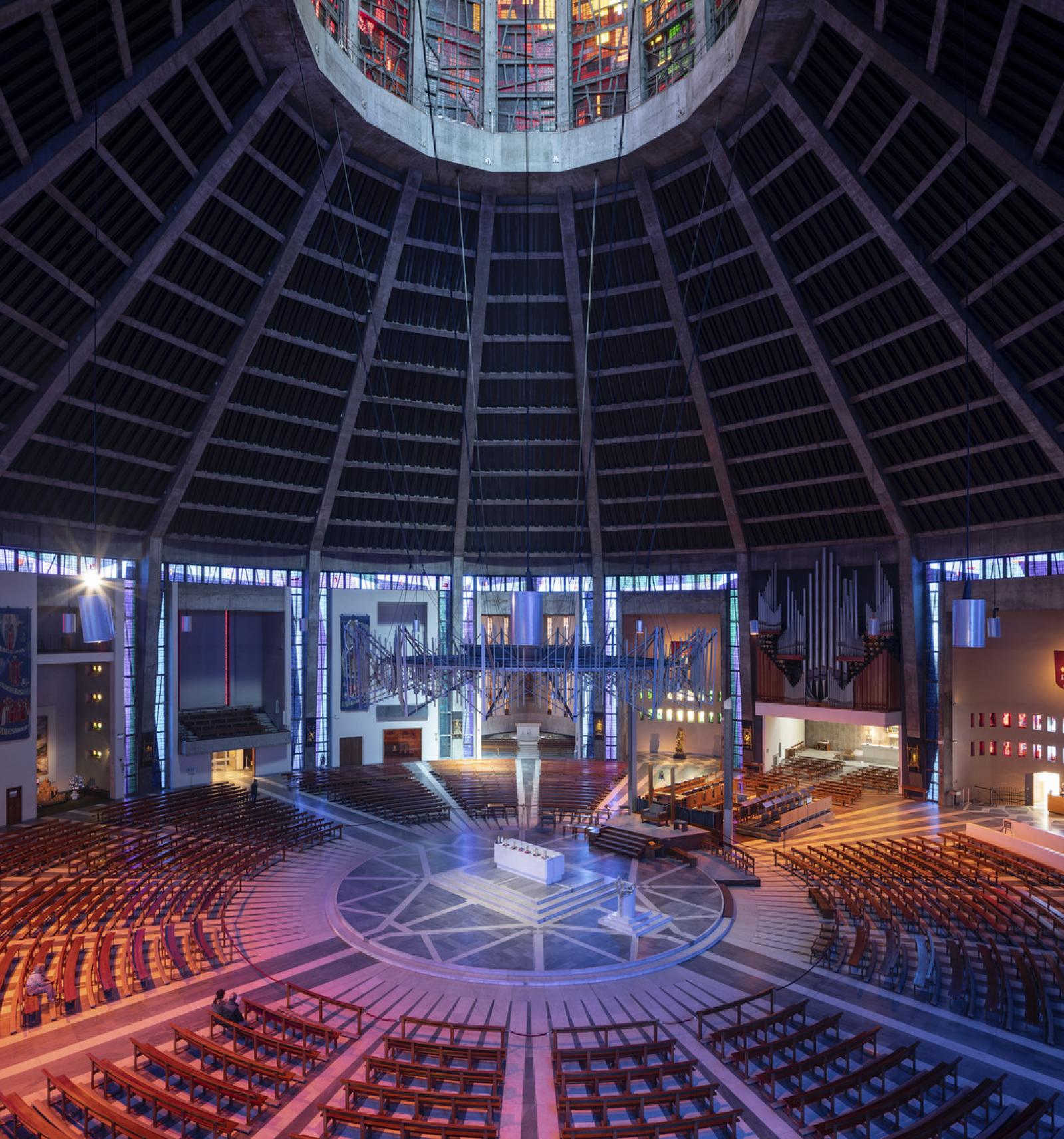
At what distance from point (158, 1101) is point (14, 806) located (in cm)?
1756

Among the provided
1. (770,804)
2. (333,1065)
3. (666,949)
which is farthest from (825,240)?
(333,1065)

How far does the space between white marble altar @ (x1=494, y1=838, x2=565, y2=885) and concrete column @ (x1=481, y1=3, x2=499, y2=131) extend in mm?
22214

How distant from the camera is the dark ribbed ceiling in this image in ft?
57.2

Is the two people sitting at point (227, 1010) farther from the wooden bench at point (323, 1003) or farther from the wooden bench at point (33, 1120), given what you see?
the wooden bench at point (33, 1120)

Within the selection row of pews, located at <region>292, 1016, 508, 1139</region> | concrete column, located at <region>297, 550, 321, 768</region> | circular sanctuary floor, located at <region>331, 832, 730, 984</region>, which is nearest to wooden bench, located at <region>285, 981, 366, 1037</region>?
row of pews, located at <region>292, 1016, 508, 1139</region>

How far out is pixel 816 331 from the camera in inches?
986

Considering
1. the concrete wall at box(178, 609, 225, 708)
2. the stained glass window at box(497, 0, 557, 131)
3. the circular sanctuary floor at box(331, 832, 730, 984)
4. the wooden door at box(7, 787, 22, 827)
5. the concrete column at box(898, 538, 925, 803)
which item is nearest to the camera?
the circular sanctuary floor at box(331, 832, 730, 984)

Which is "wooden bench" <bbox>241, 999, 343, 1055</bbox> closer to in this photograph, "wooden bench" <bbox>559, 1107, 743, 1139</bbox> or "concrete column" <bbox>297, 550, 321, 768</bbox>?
"wooden bench" <bbox>559, 1107, 743, 1139</bbox>

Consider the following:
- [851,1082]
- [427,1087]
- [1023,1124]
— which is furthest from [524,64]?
[1023,1124]

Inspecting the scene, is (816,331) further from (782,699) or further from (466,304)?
(782,699)

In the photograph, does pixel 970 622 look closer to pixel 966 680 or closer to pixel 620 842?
pixel 620 842

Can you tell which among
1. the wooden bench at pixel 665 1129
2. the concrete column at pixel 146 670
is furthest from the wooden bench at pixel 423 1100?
the concrete column at pixel 146 670

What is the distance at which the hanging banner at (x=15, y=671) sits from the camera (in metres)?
23.4

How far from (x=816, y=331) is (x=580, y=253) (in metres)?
8.17
